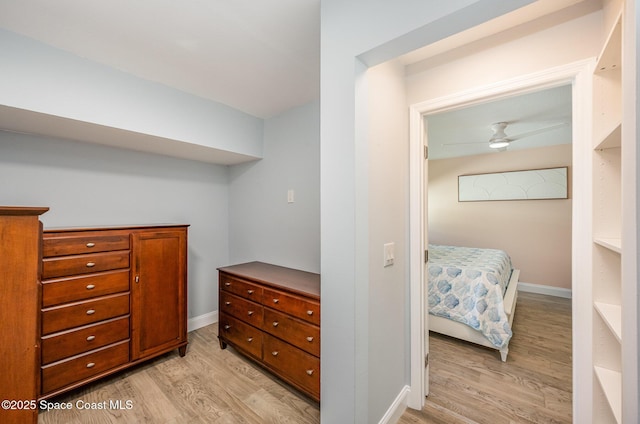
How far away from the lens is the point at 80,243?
1.88m

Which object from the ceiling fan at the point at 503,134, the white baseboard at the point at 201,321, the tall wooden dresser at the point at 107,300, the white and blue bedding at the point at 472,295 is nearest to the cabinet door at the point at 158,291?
the tall wooden dresser at the point at 107,300

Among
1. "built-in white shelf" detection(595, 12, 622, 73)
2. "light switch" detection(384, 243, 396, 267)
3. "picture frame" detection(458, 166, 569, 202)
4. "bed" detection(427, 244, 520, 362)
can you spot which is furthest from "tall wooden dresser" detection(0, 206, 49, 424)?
"picture frame" detection(458, 166, 569, 202)

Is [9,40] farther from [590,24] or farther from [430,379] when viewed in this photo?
[430,379]

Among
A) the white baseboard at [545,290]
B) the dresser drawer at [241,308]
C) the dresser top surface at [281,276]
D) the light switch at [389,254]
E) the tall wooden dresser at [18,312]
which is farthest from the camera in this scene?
the white baseboard at [545,290]

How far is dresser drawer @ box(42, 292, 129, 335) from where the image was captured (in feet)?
5.81

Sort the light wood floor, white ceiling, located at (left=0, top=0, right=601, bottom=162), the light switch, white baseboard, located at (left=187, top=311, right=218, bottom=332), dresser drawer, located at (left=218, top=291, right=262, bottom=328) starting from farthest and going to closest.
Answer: white baseboard, located at (left=187, top=311, right=218, bottom=332) < dresser drawer, located at (left=218, top=291, right=262, bottom=328) < the light wood floor < the light switch < white ceiling, located at (left=0, top=0, right=601, bottom=162)

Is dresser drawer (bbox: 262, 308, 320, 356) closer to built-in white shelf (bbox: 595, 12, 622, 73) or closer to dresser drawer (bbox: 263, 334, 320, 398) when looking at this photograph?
dresser drawer (bbox: 263, 334, 320, 398)

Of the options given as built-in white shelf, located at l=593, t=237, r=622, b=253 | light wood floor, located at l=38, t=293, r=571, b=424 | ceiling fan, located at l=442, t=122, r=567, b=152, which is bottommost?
light wood floor, located at l=38, t=293, r=571, b=424

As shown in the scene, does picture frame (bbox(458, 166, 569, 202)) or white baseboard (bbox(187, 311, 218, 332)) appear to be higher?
picture frame (bbox(458, 166, 569, 202))

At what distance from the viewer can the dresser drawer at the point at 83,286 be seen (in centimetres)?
177

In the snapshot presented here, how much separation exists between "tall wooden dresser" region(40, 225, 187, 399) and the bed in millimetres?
2623

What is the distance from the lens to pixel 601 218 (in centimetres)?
121

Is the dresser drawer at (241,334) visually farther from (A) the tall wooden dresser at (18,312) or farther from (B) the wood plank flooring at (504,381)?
(A) the tall wooden dresser at (18,312)

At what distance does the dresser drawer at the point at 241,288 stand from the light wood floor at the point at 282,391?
636mm
